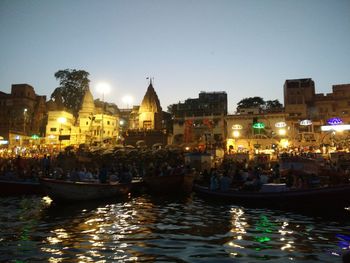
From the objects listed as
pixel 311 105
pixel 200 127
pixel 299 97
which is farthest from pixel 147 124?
pixel 311 105

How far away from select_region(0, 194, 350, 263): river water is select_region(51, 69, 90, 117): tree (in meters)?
60.6

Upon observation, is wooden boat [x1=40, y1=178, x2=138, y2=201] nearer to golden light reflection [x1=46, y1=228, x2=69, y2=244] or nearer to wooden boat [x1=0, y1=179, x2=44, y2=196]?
wooden boat [x1=0, y1=179, x2=44, y2=196]

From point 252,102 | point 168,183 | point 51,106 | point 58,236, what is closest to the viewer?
point 58,236

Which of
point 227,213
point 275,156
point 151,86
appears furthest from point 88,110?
point 227,213

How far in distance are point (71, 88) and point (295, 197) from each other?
68.4 metres

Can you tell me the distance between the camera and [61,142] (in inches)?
2430

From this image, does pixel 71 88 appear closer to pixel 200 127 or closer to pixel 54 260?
pixel 200 127

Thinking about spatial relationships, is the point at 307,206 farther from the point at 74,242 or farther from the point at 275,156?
the point at 275,156

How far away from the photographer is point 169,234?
11188 mm

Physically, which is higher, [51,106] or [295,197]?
[51,106]

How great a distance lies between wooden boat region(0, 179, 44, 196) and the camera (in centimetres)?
2356

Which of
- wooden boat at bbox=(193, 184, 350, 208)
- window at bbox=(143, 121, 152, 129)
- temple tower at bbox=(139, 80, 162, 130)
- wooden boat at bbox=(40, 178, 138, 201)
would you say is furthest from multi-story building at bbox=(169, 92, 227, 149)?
wooden boat at bbox=(193, 184, 350, 208)

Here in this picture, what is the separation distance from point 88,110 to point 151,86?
1468 cm

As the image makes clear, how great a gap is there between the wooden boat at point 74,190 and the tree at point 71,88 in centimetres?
5805
